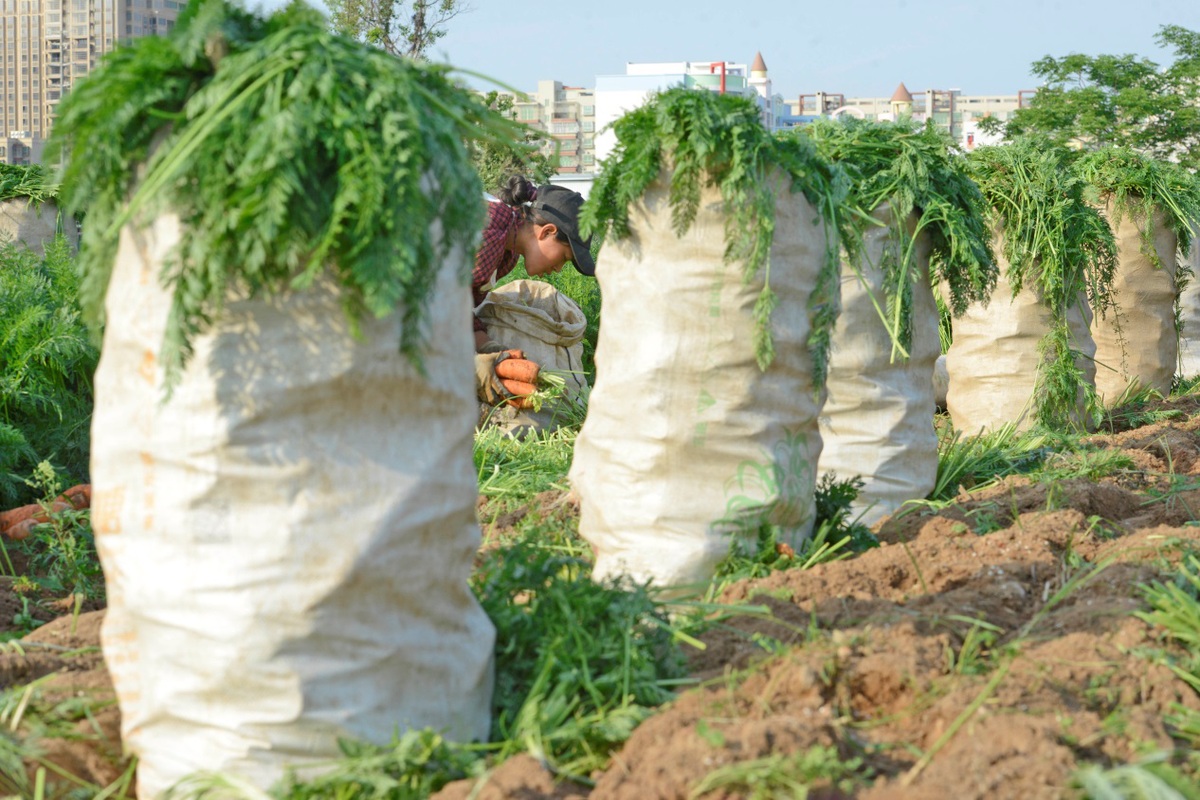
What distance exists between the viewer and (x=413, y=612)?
6.35ft

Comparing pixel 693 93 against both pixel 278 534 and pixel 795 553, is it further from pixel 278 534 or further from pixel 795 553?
pixel 278 534

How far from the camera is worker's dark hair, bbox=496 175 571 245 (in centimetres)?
541

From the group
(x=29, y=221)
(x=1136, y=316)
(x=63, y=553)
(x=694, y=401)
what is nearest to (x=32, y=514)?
(x=63, y=553)

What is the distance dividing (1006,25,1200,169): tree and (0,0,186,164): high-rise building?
175 ft

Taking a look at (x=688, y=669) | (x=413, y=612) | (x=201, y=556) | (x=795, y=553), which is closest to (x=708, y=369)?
(x=795, y=553)

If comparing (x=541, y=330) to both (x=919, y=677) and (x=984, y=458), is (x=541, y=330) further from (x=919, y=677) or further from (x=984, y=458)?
(x=919, y=677)

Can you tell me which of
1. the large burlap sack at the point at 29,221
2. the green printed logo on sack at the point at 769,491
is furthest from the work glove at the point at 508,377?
the large burlap sack at the point at 29,221

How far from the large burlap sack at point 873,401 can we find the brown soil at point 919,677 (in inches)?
28.1

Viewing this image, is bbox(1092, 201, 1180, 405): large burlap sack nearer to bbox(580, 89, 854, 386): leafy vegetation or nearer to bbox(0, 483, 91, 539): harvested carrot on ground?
bbox(580, 89, 854, 386): leafy vegetation

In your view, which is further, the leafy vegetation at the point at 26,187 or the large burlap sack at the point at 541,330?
the leafy vegetation at the point at 26,187

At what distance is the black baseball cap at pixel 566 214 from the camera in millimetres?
5340

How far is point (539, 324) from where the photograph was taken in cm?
573

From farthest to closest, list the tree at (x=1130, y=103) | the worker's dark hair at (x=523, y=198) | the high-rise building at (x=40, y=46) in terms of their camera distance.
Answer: the high-rise building at (x=40, y=46) → the tree at (x=1130, y=103) → the worker's dark hair at (x=523, y=198)

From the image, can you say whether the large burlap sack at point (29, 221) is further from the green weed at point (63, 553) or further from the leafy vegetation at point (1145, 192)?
the leafy vegetation at point (1145, 192)
